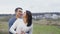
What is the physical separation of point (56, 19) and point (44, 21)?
7.1 inches

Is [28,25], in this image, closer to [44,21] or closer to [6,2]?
[44,21]

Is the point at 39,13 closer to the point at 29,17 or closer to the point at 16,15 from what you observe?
the point at 29,17

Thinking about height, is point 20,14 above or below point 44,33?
above

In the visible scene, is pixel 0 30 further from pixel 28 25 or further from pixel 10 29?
pixel 28 25

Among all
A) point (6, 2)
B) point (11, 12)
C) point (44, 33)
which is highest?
point (6, 2)

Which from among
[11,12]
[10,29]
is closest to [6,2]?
[11,12]

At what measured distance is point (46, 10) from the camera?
229cm

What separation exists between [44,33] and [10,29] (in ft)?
1.63

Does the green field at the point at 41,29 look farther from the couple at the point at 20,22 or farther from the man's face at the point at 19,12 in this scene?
the man's face at the point at 19,12

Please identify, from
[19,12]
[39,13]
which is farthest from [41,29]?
[19,12]

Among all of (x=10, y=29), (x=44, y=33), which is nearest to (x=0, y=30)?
(x=10, y=29)

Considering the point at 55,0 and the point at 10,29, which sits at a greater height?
the point at 55,0

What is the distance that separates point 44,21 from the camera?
90.3 inches

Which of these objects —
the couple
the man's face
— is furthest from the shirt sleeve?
the man's face
